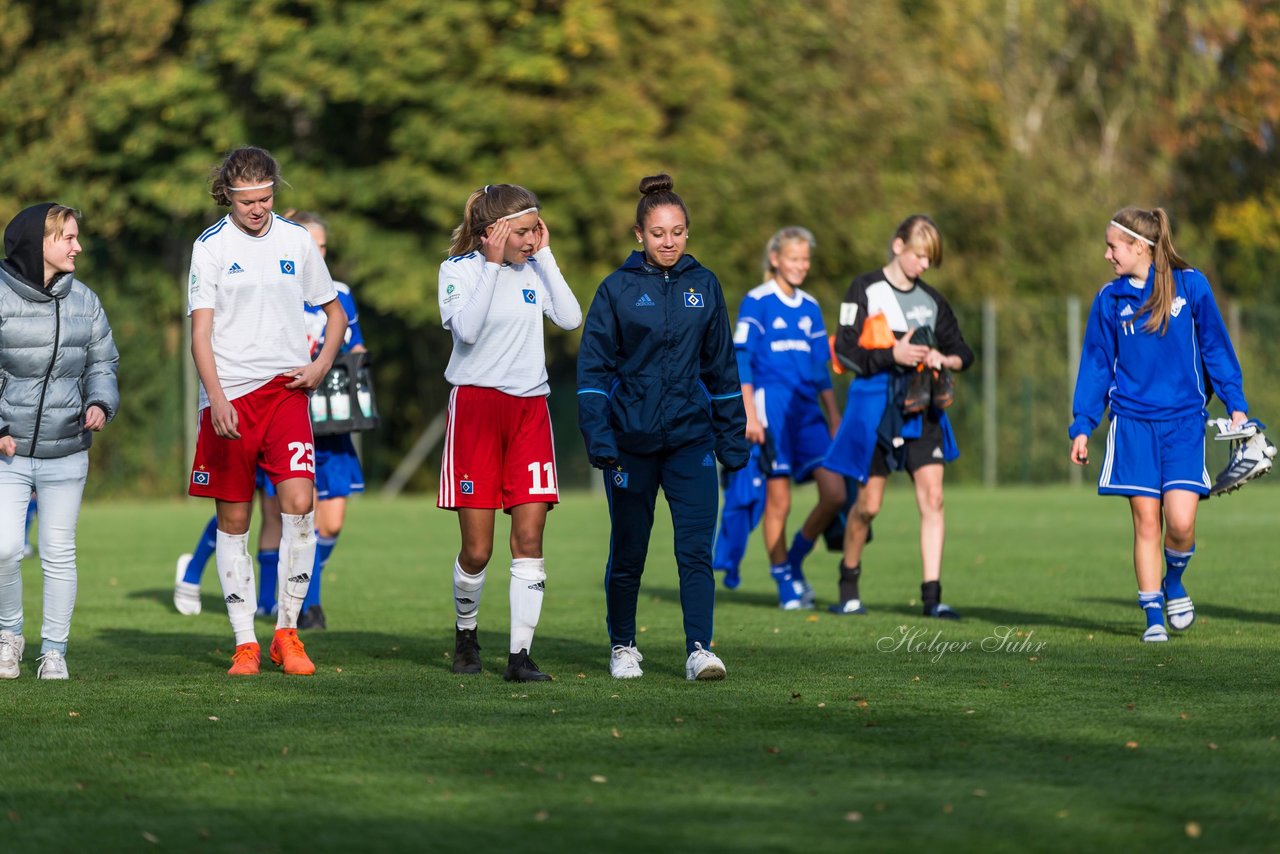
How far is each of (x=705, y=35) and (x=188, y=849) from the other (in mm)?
23196

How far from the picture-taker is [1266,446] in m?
8.79

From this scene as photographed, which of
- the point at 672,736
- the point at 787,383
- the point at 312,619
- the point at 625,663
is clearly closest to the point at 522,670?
the point at 625,663

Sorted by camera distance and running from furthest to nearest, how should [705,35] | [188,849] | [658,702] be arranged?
[705,35]
[658,702]
[188,849]

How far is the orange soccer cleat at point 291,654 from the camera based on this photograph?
795cm

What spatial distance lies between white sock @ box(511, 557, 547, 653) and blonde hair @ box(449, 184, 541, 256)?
130cm

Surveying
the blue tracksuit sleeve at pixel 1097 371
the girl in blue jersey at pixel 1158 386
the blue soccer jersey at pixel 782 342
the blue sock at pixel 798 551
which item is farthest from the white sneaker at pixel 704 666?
the blue soccer jersey at pixel 782 342

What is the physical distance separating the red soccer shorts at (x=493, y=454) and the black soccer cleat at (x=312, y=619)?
275 cm

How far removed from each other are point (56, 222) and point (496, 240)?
185 centimetres

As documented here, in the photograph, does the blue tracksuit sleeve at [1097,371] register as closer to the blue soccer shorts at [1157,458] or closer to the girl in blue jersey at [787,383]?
the blue soccer shorts at [1157,458]

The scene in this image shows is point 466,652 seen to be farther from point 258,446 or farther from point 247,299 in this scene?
point 247,299

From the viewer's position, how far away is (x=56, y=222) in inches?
307

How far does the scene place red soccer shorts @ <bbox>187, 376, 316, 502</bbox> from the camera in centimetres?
790

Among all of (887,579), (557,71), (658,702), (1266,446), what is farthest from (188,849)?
(557,71)

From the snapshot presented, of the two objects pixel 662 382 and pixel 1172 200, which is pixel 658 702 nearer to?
pixel 662 382
